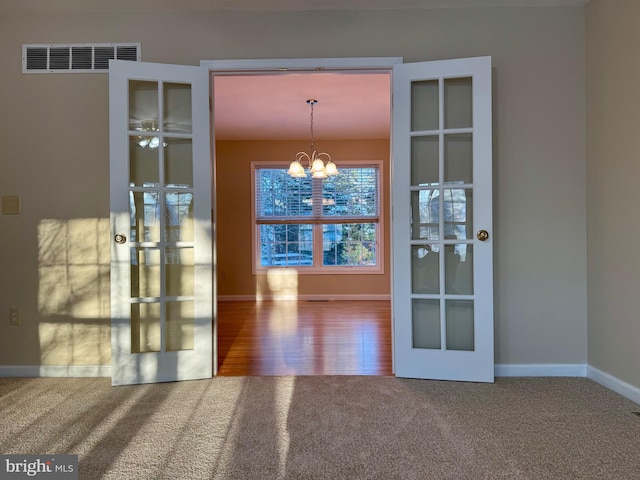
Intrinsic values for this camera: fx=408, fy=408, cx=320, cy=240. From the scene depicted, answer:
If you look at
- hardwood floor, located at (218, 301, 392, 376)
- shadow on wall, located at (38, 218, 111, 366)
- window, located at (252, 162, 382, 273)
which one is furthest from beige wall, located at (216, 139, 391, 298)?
shadow on wall, located at (38, 218, 111, 366)

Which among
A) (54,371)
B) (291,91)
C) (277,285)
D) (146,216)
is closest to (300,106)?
(291,91)

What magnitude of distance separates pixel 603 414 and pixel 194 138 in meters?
3.02

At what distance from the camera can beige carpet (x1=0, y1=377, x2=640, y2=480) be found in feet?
5.73

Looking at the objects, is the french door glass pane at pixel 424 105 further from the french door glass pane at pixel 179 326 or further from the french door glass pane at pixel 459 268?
the french door glass pane at pixel 179 326

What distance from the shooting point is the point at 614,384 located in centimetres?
260

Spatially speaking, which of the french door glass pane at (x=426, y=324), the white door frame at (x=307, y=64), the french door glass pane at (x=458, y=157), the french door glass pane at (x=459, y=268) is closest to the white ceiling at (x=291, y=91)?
the white door frame at (x=307, y=64)

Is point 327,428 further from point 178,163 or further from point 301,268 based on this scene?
point 301,268

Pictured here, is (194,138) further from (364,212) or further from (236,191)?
(364,212)

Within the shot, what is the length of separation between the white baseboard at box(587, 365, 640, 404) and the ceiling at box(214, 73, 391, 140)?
8.94 ft

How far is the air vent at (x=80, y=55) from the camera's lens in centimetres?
292

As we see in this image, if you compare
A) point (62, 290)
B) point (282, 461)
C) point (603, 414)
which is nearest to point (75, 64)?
point (62, 290)

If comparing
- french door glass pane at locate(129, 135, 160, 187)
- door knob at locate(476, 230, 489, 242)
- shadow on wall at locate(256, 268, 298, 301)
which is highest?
french door glass pane at locate(129, 135, 160, 187)

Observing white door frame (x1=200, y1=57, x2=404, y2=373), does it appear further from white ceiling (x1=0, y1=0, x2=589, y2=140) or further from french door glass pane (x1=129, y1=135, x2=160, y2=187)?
Answer: french door glass pane (x1=129, y1=135, x2=160, y2=187)

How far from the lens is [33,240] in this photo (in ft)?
9.62
